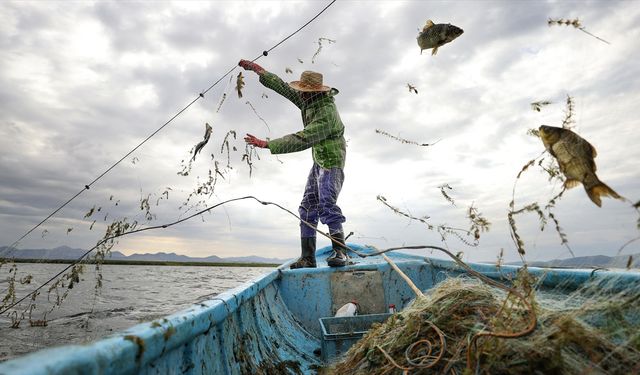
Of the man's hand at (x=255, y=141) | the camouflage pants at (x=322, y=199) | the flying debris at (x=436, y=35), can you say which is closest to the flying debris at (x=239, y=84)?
the man's hand at (x=255, y=141)

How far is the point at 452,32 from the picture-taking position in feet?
12.2

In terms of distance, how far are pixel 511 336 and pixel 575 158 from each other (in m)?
0.90

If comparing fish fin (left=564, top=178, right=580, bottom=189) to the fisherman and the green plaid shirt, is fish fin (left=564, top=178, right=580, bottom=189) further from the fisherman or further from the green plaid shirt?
the green plaid shirt

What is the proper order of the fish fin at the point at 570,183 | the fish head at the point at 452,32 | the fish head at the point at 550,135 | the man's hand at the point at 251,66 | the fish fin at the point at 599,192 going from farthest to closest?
the man's hand at the point at 251,66 < the fish head at the point at 452,32 < the fish head at the point at 550,135 < the fish fin at the point at 570,183 < the fish fin at the point at 599,192

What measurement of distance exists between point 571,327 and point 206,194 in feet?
12.5

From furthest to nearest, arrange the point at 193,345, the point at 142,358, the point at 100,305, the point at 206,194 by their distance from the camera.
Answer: the point at 100,305, the point at 206,194, the point at 193,345, the point at 142,358

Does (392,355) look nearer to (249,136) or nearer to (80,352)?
(80,352)

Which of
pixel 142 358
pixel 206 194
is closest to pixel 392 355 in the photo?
pixel 142 358

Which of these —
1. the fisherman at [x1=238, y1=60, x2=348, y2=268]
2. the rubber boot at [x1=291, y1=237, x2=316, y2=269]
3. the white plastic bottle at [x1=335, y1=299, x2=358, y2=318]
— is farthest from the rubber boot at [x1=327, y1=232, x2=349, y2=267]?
the white plastic bottle at [x1=335, y1=299, x2=358, y2=318]

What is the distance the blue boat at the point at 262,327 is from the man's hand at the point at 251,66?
10.0ft

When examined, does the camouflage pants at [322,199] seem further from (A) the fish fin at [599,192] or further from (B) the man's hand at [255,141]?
(A) the fish fin at [599,192]

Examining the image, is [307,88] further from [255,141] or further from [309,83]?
[255,141]

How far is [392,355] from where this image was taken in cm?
175

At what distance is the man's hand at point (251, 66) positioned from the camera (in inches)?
214
